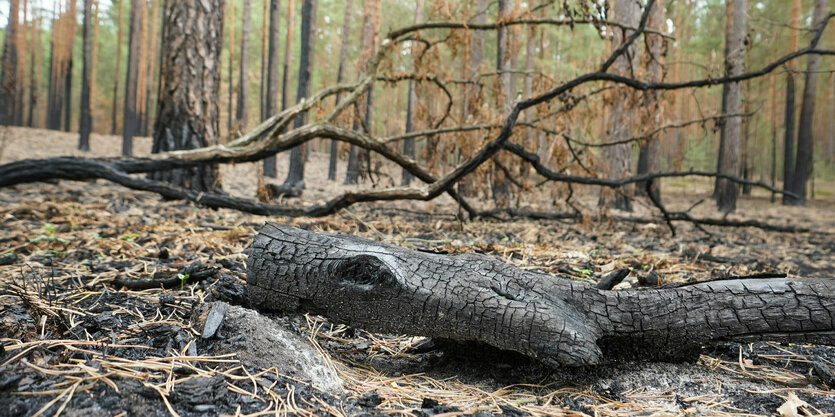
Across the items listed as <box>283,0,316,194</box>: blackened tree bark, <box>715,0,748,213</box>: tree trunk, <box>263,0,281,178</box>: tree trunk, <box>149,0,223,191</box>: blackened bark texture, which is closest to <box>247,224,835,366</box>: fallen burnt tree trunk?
<box>149,0,223,191</box>: blackened bark texture

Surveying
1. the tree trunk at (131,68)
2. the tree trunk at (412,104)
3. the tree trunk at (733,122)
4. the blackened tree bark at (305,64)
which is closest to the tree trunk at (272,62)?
the blackened tree bark at (305,64)

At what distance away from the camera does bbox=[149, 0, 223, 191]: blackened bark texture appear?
5.96 meters

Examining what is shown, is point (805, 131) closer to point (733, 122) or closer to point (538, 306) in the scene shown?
point (733, 122)

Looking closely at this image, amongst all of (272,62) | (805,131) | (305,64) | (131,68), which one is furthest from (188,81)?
(805,131)

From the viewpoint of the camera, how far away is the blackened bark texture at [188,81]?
19.5 feet

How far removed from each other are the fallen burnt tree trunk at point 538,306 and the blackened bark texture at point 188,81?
482cm

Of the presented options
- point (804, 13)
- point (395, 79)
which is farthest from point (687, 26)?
point (395, 79)

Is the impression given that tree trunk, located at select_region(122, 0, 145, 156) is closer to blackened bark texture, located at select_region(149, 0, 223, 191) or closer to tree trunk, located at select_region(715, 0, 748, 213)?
blackened bark texture, located at select_region(149, 0, 223, 191)

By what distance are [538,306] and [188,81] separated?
5753mm

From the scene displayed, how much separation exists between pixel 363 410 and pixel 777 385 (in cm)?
146

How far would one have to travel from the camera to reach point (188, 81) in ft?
19.7

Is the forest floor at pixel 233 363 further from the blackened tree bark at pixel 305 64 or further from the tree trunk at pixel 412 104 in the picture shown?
the blackened tree bark at pixel 305 64

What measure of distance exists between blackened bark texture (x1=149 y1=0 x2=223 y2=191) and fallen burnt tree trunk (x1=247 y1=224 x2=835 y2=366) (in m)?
4.82

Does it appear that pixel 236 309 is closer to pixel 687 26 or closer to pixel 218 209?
pixel 218 209
